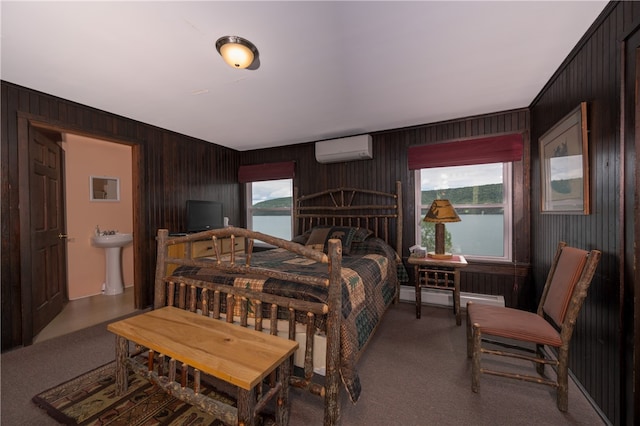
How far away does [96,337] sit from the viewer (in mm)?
2559

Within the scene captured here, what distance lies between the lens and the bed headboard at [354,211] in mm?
Result: 3668

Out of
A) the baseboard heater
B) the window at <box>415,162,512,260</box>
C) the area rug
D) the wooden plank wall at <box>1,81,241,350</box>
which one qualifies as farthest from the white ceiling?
the area rug

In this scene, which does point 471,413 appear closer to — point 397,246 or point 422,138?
point 397,246

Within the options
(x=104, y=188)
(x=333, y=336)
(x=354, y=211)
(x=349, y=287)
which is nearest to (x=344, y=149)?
(x=354, y=211)

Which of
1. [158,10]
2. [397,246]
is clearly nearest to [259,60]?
[158,10]

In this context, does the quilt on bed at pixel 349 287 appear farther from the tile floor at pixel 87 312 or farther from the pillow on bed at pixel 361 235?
the tile floor at pixel 87 312

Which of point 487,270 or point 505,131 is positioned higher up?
point 505,131

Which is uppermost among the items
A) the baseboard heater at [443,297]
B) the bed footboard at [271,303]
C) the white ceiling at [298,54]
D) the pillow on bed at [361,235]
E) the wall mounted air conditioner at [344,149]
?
the white ceiling at [298,54]

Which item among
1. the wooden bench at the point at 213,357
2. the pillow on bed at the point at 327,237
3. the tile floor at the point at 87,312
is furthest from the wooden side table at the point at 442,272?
the tile floor at the point at 87,312

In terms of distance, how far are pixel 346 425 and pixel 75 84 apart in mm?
3577

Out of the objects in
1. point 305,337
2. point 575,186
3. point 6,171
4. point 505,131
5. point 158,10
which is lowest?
point 305,337

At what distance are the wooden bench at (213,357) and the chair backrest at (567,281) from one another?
5.64 ft

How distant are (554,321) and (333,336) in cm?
156

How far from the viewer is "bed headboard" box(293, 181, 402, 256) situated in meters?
3.67
